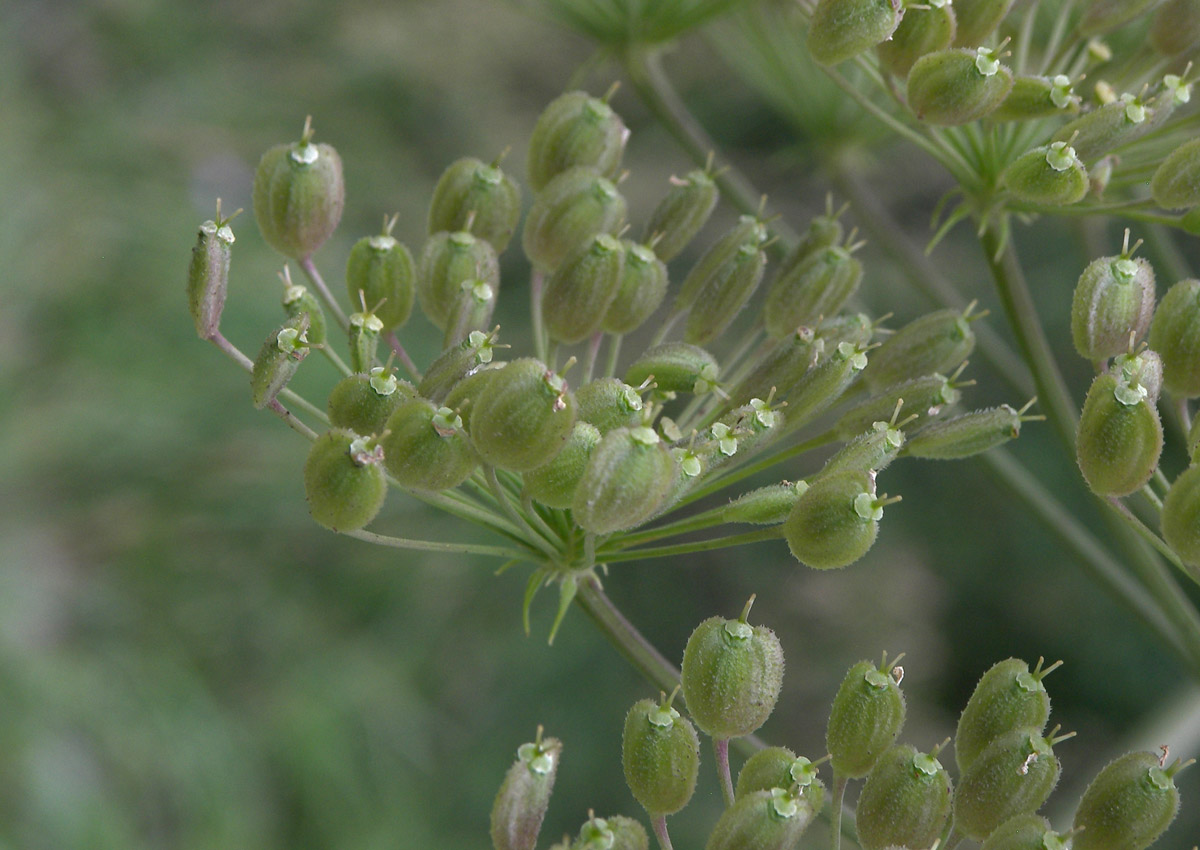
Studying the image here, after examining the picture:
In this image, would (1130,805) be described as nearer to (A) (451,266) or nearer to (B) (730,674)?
(B) (730,674)

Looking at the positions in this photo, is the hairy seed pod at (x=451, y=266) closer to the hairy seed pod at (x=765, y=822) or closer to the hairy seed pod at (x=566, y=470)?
the hairy seed pod at (x=566, y=470)

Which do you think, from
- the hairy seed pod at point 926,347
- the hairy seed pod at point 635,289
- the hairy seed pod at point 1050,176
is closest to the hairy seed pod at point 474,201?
the hairy seed pod at point 635,289

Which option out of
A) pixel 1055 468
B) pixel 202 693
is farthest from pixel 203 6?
pixel 1055 468

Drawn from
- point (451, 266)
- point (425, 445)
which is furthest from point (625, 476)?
point (451, 266)

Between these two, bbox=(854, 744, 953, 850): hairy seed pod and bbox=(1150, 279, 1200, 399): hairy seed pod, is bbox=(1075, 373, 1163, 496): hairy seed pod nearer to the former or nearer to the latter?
bbox=(1150, 279, 1200, 399): hairy seed pod

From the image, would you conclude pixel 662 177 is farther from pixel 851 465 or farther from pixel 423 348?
pixel 851 465

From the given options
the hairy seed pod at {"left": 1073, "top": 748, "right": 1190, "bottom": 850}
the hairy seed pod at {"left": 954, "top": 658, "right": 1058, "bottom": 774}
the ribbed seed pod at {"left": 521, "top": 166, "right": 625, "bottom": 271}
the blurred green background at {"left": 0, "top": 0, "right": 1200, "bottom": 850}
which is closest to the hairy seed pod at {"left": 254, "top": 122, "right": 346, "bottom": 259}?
the ribbed seed pod at {"left": 521, "top": 166, "right": 625, "bottom": 271}
